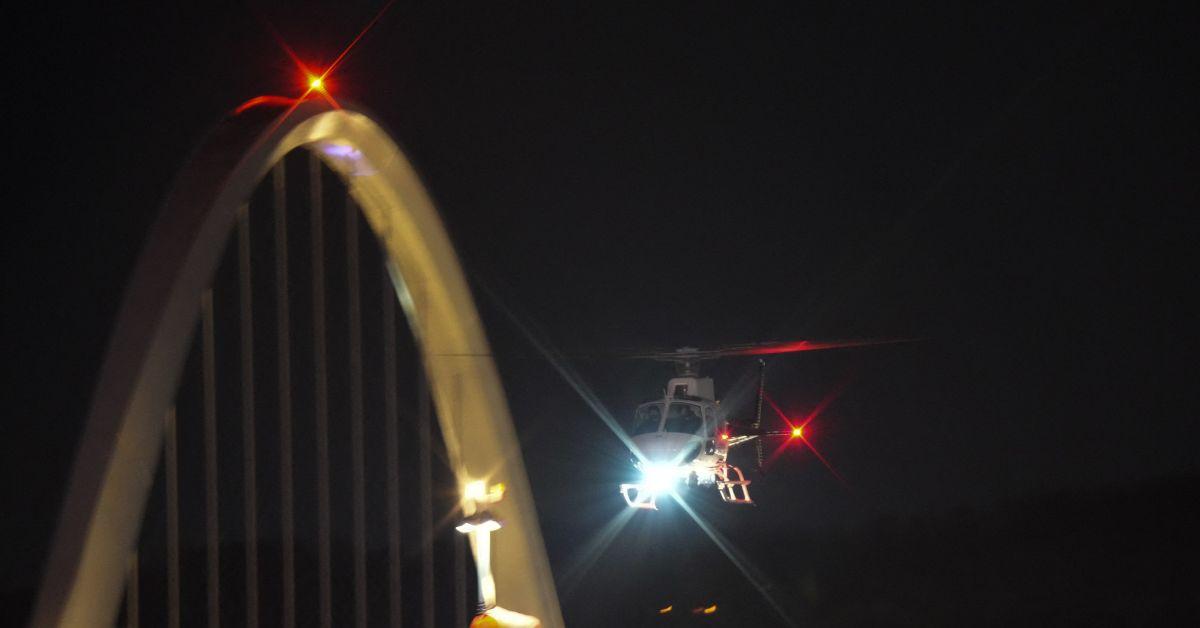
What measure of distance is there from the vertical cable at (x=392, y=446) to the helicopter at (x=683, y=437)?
10.7 metres

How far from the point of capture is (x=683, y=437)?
21.5 meters

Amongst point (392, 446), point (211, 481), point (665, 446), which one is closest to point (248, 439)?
point (211, 481)

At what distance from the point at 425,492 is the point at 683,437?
1213 cm

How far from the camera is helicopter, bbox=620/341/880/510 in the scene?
69.3ft

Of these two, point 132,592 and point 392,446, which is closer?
point 132,592

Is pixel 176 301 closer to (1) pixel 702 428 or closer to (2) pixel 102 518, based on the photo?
(2) pixel 102 518

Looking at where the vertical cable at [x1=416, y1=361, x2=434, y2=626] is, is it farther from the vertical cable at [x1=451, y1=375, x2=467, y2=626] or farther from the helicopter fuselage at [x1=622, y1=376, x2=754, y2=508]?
the helicopter fuselage at [x1=622, y1=376, x2=754, y2=508]

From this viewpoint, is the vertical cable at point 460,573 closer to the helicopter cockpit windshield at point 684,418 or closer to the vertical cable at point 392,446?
the vertical cable at point 392,446

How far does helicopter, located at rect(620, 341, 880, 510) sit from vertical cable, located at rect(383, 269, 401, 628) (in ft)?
35.0

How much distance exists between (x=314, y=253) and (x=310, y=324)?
1241 millimetres

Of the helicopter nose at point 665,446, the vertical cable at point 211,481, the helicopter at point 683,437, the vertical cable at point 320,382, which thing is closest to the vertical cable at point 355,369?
→ the vertical cable at point 320,382

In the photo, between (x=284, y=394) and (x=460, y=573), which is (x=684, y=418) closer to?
(x=460, y=573)

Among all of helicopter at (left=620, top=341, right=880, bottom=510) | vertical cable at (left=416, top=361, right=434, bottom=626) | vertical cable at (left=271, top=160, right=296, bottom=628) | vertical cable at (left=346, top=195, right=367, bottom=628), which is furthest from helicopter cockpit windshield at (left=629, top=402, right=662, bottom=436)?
vertical cable at (left=271, top=160, right=296, bottom=628)

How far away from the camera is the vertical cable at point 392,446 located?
8.76 m
